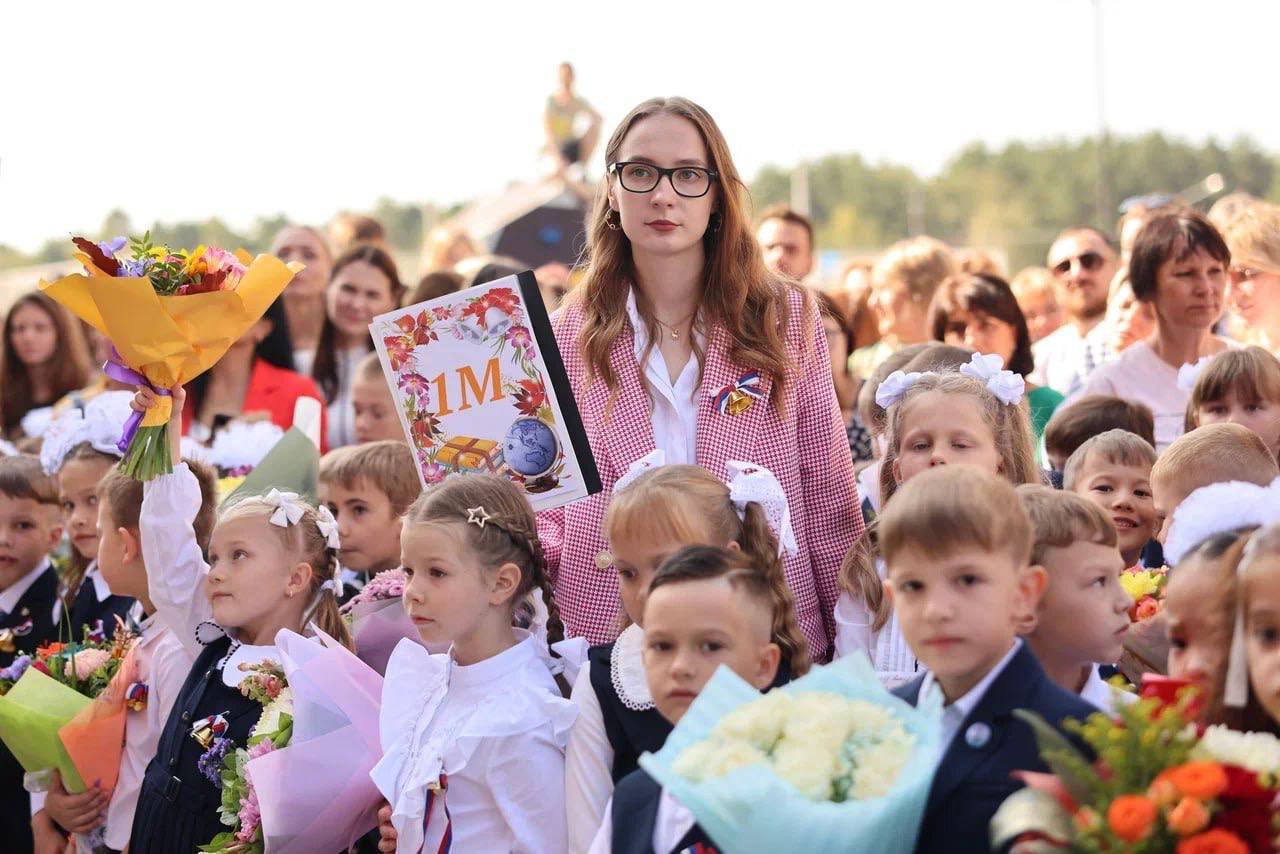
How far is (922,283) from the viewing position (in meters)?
7.66

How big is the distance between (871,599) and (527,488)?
0.99m

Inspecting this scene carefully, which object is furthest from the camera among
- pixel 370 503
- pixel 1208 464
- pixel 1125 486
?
pixel 370 503

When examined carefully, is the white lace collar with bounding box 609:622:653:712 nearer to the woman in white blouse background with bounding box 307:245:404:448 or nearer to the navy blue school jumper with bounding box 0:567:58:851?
the navy blue school jumper with bounding box 0:567:58:851

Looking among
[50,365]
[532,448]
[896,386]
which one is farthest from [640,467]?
[50,365]

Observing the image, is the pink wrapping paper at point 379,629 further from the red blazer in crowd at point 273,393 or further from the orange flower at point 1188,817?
the orange flower at point 1188,817

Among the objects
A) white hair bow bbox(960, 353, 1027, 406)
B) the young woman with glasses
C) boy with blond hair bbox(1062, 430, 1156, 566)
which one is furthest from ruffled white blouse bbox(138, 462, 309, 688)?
boy with blond hair bbox(1062, 430, 1156, 566)

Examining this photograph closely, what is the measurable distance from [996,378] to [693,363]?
827mm

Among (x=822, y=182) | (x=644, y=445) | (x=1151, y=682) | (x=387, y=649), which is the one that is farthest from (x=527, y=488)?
(x=822, y=182)

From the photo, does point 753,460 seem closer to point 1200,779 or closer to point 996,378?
point 996,378

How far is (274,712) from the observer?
4293 mm

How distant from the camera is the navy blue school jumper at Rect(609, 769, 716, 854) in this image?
3.22 metres

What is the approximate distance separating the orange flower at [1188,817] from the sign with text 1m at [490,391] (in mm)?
2241

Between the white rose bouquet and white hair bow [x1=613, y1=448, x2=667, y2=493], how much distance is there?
129 cm

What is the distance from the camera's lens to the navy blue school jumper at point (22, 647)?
574 centimetres
